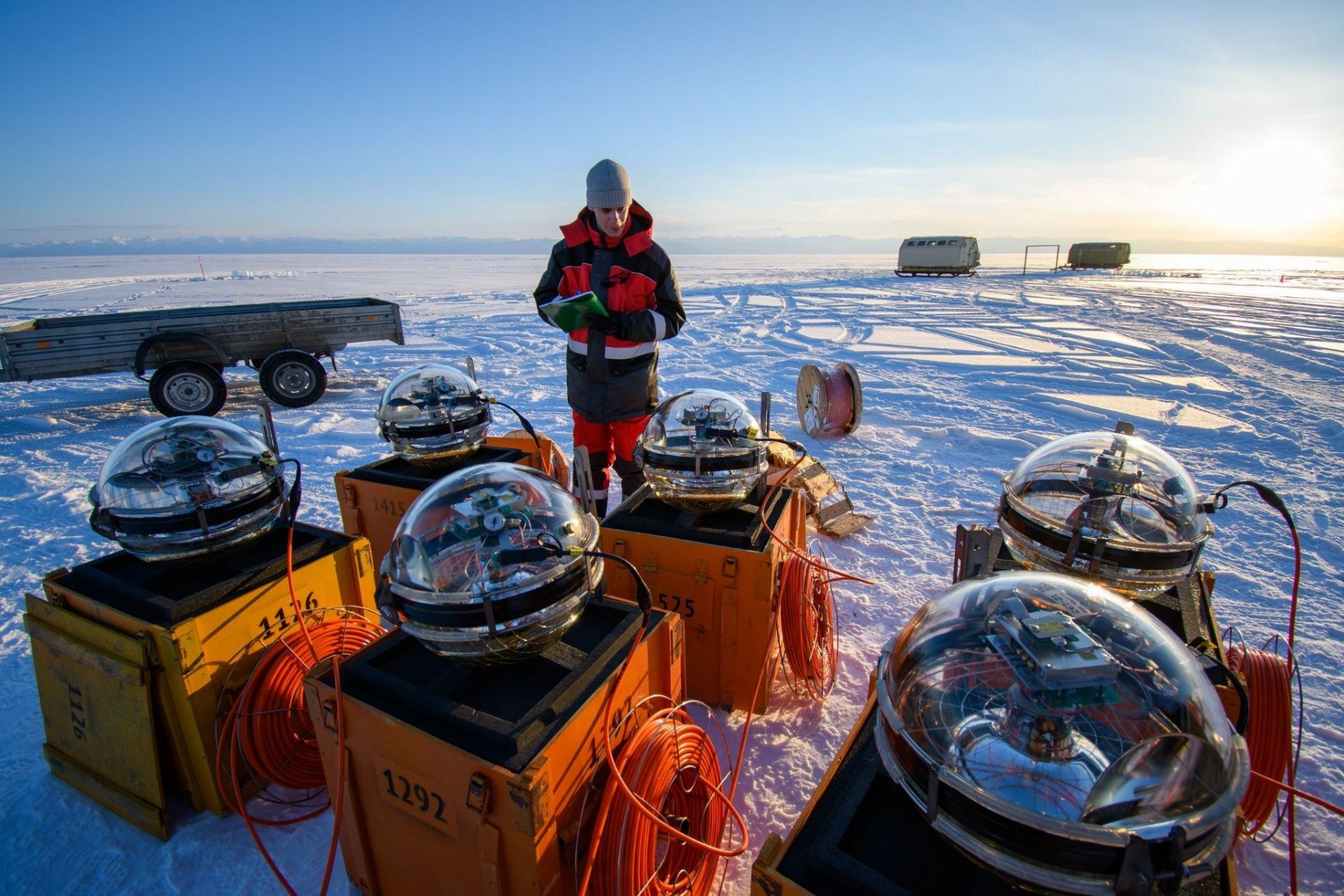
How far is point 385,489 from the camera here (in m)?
3.31

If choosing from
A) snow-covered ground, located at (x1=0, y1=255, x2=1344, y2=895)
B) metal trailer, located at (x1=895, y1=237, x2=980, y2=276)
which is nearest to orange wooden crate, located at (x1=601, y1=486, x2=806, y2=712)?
snow-covered ground, located at (x1=0, y1=255, x2=1344, y2=895)

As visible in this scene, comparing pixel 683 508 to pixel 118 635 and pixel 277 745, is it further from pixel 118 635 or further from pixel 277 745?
pixel 118 635

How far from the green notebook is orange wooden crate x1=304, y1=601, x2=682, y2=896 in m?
1.94

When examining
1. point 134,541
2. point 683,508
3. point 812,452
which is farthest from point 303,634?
point 812,452

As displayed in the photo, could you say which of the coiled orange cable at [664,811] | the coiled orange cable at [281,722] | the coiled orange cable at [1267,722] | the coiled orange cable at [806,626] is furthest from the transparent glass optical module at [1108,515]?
the coiled orange cable at [281,722]

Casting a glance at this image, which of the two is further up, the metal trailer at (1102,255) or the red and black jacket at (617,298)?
the metal trailer at (1102,255)

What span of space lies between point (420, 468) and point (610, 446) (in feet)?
4.17

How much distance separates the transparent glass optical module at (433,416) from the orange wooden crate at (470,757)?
5.58 ft

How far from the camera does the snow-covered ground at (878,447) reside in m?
2.33

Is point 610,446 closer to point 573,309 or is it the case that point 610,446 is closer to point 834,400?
point 573,309

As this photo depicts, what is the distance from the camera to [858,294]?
996 inches

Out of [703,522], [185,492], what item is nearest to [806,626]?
[703,522]

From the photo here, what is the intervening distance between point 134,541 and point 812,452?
566 cm

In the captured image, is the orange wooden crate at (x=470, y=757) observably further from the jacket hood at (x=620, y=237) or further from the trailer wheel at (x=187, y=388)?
the trailer wheel at (x=187, y=388)
